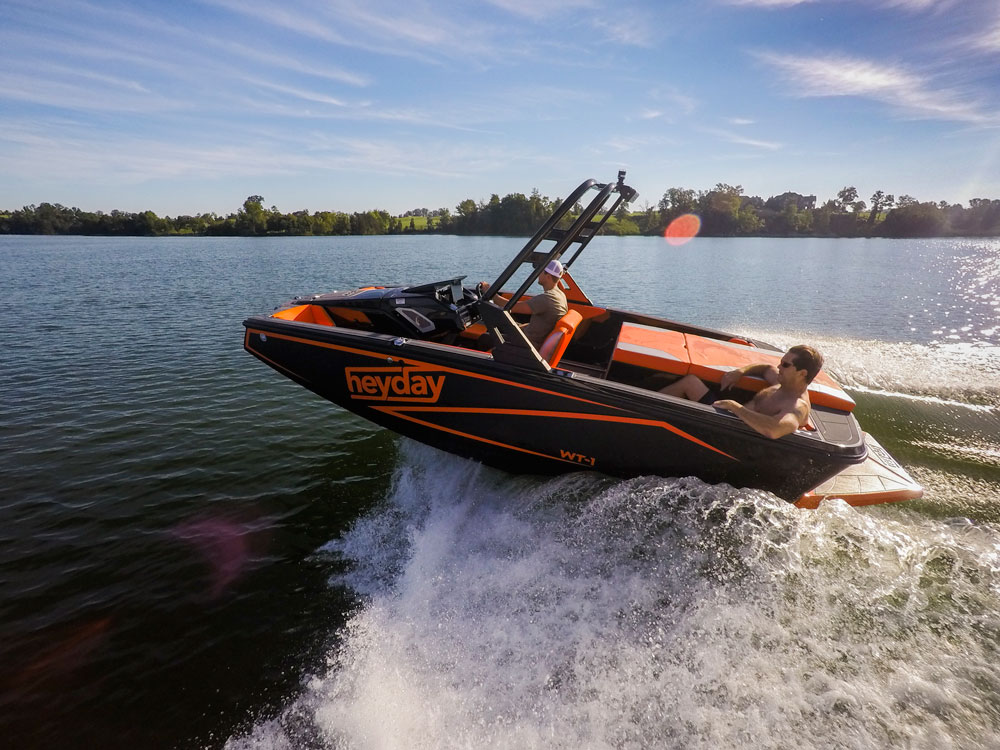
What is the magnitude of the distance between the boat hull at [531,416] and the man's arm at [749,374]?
68cm

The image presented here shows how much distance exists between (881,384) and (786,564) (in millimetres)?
5953

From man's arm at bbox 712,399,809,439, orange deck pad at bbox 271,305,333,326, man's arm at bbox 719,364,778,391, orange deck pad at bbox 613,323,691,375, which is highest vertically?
orange deck pad at bbox 271,305,333,326

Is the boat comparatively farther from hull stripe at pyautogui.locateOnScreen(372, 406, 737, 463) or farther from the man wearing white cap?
the man wearing white cap

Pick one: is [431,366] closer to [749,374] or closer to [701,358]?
[701,358]

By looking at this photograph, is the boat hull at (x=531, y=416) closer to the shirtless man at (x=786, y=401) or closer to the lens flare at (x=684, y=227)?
the shirtless man at (x=786, y=401)

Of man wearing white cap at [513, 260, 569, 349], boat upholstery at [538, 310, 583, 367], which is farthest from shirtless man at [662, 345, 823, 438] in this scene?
man wearing white cap at [513, 260, 569, 349]

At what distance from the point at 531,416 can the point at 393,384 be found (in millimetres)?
1412

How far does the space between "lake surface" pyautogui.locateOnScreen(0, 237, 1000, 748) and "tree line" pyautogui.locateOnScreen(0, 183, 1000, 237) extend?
3017 inches

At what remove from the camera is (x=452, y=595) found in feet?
12.3

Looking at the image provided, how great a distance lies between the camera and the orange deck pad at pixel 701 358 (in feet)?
14.2

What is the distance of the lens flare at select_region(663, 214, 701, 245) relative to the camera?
81125 mm

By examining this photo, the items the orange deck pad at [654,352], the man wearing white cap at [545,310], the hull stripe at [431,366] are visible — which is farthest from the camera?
the man wearing white cap at [545,310]

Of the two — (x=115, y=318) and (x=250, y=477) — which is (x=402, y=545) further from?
(x=115, y=318)

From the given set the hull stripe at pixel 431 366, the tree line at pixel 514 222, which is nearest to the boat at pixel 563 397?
the hull stripe at pixel 431 366
